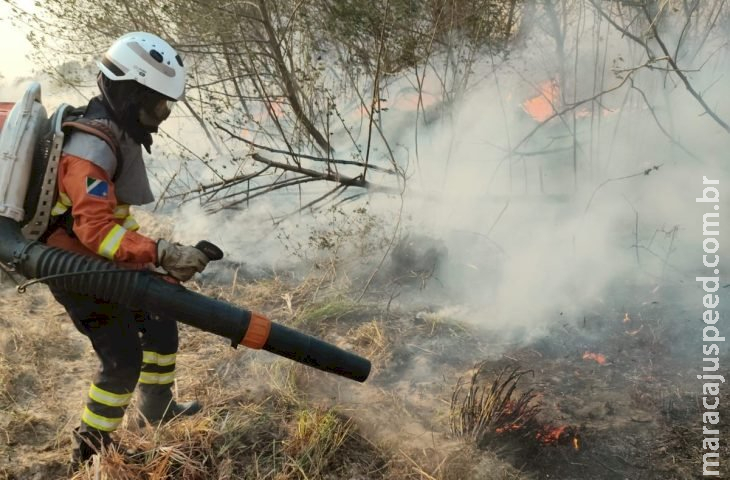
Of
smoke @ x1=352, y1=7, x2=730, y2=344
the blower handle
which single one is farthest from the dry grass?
the blower handle

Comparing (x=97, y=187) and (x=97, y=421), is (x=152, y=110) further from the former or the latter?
(x=97, y=421)

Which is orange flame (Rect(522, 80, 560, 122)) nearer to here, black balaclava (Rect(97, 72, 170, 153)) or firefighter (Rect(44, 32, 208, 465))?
firefighter (Rect(44, 32, 208, 465))

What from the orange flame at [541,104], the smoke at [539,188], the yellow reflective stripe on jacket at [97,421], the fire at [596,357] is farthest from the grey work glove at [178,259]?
the orange flame at [541,104]

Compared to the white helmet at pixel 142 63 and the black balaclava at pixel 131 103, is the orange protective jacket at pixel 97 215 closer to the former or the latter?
the black balaclava at pixel 131 103

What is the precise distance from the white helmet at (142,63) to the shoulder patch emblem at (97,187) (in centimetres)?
54

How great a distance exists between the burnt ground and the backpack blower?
77 centimetres

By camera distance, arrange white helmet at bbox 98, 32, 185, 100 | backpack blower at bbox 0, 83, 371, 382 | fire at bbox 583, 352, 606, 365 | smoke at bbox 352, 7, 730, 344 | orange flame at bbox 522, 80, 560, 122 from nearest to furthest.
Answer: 1. backpack blower at bbox 0, 83, 371, 382
2. white helmet at bbox 98, 32, 185, 100
3. fire at bbox 583, 352, 606, 365
4. smoke at bbox 352, 7, 730, 344
5. orange flame at bbox 522, 80, 560, 122

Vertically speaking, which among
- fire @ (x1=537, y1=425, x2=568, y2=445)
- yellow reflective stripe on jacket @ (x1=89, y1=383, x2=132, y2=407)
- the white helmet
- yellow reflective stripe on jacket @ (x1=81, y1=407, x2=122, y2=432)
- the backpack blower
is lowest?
yellow reflective stripe on jacket @ (x1=81, y1=407, x2=122, y2=432)

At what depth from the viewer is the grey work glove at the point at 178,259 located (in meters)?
2.41

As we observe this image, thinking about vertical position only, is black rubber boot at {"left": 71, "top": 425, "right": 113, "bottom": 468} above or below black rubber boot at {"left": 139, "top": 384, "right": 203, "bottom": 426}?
below

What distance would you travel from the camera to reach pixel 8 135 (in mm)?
2326

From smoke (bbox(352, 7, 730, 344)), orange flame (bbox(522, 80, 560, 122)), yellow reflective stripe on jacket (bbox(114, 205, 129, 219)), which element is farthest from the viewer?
orange flame (bbox(522, 80, 560, 122))

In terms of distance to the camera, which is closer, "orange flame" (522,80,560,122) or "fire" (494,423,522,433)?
"fire" (494,423,522,433)

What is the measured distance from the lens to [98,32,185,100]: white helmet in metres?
2.56
